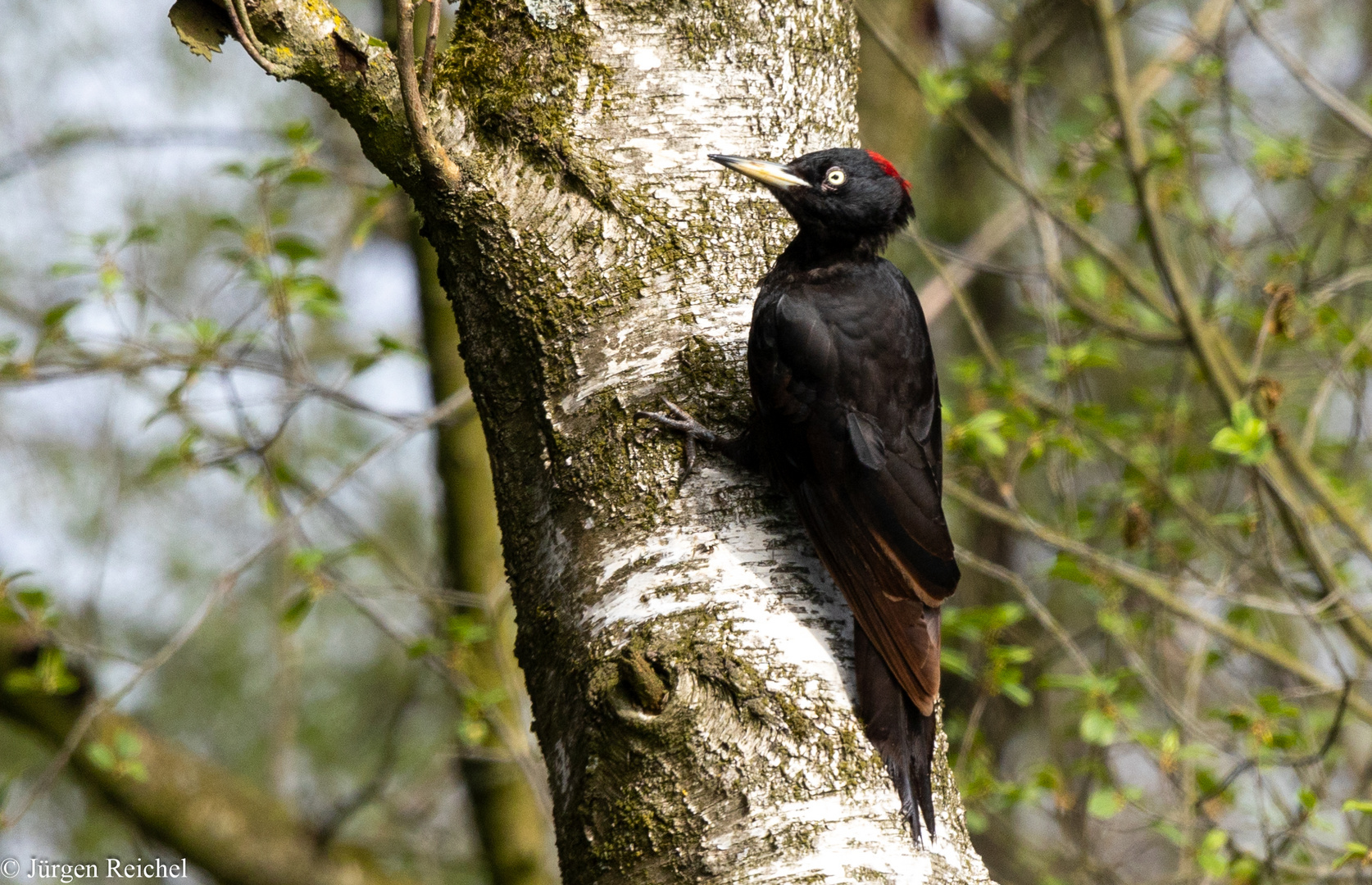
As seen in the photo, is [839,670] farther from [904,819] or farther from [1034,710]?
[1034,710]

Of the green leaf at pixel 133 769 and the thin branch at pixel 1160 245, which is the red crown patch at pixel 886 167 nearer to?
the thin branch at pixel 1160 245

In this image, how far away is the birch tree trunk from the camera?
167 cm

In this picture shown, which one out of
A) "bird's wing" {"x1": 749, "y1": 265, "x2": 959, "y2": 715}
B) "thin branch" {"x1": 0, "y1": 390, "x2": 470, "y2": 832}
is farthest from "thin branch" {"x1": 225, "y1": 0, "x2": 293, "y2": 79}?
"thin branch" {"x1": 0, "y1": 390, "x2": 470, "y2": 832}

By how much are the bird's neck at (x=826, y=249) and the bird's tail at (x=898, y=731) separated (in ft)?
2.95

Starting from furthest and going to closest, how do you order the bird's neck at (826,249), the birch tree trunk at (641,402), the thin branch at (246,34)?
the bird's neck at (826,249) → the thin branch at (246,34) → the birch tree trunk at (641,402)

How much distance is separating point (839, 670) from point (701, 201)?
893 mm

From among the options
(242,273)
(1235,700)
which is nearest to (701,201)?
(242,273)

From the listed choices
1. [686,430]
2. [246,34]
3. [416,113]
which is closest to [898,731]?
[686,430]

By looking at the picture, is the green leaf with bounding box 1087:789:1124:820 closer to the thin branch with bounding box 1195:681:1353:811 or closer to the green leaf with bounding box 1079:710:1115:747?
the green leaf with bounding box 1079:710:1115:747

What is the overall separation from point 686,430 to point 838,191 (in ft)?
2.76

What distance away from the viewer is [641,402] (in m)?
1.93

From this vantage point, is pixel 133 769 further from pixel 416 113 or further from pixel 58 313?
pixel 416 113

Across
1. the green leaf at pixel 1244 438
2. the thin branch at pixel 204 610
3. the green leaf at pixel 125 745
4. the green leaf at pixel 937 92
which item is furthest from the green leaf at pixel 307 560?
the green leaf at pixel 1244 438

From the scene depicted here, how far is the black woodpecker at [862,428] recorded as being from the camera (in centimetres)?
187
